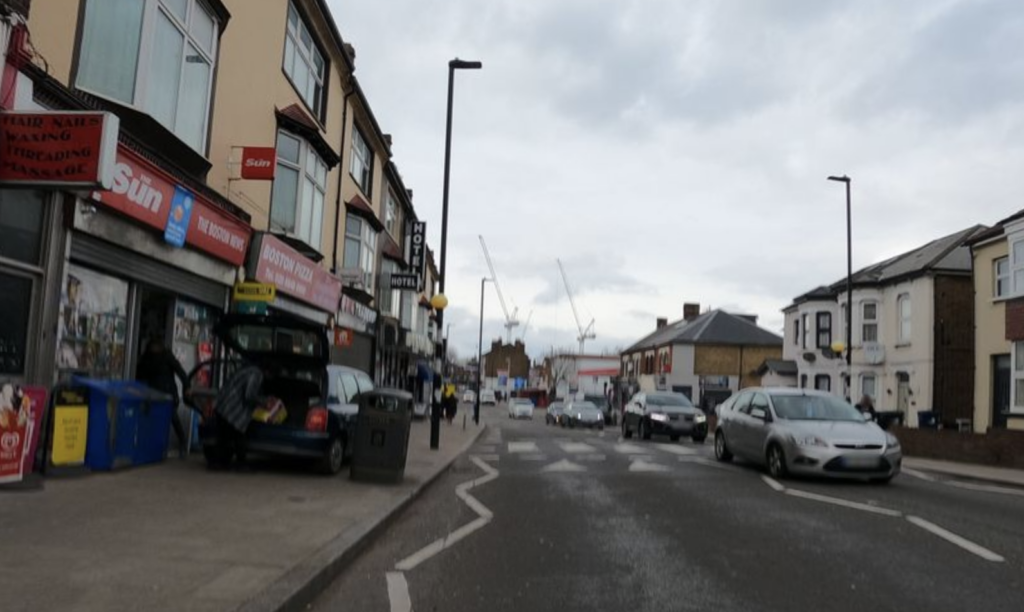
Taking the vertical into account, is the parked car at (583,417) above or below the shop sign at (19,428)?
below

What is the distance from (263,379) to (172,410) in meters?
1.25

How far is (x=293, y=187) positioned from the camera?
56.1 feet

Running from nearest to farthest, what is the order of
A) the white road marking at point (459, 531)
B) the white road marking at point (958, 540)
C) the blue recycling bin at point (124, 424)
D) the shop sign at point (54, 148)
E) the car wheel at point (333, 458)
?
the white road marking at point (459, 531), the white road marking at point (958, 540), the shop sign at point (54, 148), the blue recycling bin at point (124, 424), the car wheel at point (333, 458)

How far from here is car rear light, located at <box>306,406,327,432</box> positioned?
10.8 metres

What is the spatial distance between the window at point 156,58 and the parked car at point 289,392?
118 inches

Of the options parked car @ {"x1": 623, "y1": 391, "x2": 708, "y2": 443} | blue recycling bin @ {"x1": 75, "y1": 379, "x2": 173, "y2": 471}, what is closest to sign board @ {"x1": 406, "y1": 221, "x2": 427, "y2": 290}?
parked car @ {"x1": 623, "y1": 391, "x2": 708, "y2": 443}

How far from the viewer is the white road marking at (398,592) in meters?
5.40

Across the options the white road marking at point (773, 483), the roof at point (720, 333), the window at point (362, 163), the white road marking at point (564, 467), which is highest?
the window at point (362, 163)

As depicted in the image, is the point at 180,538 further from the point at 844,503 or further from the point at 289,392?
the point at 844,503

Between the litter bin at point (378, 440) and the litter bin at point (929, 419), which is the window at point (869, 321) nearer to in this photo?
the litter bin at point (929, 419)

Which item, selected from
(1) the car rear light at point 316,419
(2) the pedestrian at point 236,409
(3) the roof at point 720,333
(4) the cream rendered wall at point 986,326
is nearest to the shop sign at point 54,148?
(2) the pedestrian at point 236,409

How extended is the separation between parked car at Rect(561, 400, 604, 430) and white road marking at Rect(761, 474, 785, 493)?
1037 inches

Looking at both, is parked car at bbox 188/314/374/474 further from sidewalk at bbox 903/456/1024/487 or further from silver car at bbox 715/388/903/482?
sidewalk at bbox 903/456/1024/487

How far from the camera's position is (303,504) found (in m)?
8.57
